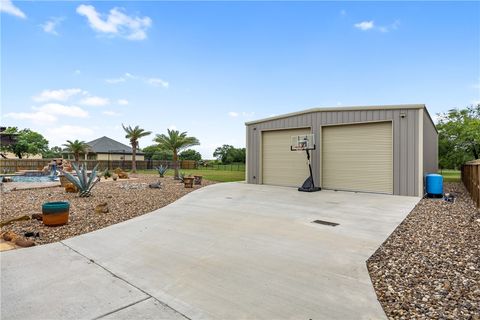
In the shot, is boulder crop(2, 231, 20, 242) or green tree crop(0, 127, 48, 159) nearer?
boulder crop(2, 231, 20, 242)

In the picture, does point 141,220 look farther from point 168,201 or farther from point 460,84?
point 460,84

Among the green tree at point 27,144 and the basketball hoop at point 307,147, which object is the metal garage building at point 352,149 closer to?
the basketball hoop at point 307,147

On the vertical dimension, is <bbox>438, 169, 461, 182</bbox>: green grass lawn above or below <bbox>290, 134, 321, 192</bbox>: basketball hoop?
below

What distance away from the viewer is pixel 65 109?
21391 mm

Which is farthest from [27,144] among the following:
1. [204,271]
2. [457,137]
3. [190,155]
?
[457,137]

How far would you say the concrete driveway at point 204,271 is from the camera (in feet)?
7.26

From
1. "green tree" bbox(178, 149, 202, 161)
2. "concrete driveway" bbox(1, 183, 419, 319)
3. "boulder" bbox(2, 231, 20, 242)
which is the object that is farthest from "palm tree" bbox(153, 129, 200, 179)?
"green tree" bbox(178, 149, 202, 161)

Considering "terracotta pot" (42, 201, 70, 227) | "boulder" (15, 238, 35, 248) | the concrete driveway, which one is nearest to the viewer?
the concrete driveway

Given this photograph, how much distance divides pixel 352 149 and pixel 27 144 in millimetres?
36921

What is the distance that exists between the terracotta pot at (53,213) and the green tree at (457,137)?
1882cm

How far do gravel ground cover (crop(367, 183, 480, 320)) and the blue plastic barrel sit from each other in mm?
3392

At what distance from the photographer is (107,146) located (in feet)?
118

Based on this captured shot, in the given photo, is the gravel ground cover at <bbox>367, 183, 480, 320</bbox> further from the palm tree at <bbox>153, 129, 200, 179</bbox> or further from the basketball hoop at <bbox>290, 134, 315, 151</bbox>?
the palm tree at <bbox>153, 129, 200, 179</bbox>

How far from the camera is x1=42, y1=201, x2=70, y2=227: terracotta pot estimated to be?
4746mm
